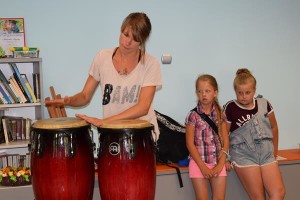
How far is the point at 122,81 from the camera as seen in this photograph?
8.04 feet

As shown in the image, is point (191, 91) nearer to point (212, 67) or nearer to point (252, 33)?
point (212, 67)

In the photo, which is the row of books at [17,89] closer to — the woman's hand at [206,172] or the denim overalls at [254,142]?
the woman's hand at [206,172]

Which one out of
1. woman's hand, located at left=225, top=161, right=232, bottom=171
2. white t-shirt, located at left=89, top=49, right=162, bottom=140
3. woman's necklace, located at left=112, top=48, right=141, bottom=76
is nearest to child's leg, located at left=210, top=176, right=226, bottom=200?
woman's hand, located at left=225, top=161, right=232, bottom=171

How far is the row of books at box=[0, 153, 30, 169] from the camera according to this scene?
10.7ft

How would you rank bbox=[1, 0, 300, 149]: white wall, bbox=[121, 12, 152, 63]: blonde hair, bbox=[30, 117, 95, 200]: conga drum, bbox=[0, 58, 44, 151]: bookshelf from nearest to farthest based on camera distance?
bbox=[30, 117, 95, 200]: conga drum → bbox=[121, 12, 152, 63]: blonde hair → bbox=[0, 58, 44, 151]: bookshelf → bbox=[1, 0, 300, 149]: white wall

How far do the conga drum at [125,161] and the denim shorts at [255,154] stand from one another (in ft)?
3.73

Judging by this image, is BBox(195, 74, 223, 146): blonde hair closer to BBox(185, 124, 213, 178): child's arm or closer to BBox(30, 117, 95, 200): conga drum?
BBox(185, 124, 213, 178): child's arm

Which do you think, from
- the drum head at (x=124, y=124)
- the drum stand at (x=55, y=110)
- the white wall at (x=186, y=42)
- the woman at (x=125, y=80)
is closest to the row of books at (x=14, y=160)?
the drum stand at (x=55, y=110)

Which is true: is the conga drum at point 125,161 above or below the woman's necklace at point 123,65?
below

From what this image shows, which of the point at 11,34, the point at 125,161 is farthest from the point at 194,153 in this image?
the point at 11,34

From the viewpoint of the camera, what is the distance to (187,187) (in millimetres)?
3211

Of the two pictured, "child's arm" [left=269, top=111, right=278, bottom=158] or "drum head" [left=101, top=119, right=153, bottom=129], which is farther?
"child's arm" [left=269, top=111, right=278, bottom=158]

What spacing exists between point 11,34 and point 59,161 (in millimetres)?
1598

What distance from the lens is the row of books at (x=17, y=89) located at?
10.4 ft
